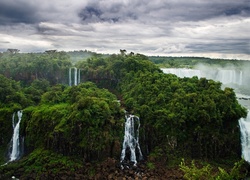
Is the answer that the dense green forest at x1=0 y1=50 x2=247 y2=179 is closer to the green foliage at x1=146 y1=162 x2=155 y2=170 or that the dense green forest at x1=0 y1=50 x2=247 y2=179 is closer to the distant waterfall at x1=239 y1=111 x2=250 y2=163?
the green foliage at x1=146 y1=162 x2=155 y2=170

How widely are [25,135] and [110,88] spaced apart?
15802mm

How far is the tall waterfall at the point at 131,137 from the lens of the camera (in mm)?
26889

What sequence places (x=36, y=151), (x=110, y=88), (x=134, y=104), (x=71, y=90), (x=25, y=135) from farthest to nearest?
(x=110, y=88) → (x=71, y=90) → (x=134, y=104) → (x=25, y=135) → (x=36, y=151)

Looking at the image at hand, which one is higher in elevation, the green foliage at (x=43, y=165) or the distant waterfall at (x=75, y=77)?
the distant waterfall at (x=75, y=77)

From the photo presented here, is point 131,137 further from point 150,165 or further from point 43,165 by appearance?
point 43,165

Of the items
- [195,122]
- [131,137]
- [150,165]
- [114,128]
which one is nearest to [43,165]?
[114,128]

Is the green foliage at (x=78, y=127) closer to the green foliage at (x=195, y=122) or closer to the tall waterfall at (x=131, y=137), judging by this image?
the tall waterfall at (x=131, y=137)

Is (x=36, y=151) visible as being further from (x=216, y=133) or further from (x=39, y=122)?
(x=216, y=133)

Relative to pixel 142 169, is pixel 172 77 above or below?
above

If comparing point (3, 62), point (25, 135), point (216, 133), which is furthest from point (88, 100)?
point (3, 62)

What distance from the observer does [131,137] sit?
27.7m

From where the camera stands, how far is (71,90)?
32469 mm

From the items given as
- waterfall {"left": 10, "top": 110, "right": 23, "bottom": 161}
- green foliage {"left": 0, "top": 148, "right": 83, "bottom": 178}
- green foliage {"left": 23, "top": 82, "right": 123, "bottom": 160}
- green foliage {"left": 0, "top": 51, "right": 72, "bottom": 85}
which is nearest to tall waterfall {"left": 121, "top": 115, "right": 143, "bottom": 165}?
green foliage {"left": 23, "top": 82, "right": 123, "bottom": 160}

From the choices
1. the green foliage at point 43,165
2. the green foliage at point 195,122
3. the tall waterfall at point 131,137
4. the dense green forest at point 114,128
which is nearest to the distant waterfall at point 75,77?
the dense green forest at point 114,128
